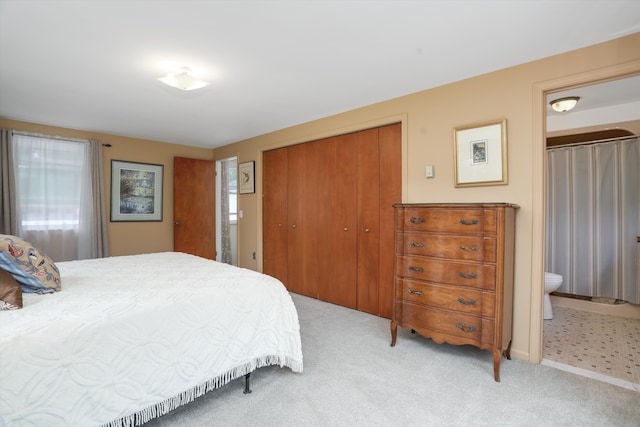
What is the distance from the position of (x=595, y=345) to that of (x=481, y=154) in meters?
1.88

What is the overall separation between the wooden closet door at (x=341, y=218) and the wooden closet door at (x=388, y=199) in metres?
0.36

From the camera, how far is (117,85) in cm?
289

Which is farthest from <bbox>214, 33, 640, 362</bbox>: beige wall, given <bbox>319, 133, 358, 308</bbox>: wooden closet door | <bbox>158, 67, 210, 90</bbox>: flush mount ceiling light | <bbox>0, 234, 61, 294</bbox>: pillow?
<bbox>0, 234, 61, 294</bbox>: pillow

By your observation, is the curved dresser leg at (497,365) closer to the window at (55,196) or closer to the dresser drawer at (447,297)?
the dresser drawer at (447,297)

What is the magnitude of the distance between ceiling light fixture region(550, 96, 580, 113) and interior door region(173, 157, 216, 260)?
5026 millimetres

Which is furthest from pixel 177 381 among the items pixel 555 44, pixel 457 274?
pixel 555 44

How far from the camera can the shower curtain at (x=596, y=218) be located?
348cm

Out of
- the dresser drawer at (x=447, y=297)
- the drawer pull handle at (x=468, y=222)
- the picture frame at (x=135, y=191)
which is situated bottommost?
the dresser drawer at (x=447, y=297)

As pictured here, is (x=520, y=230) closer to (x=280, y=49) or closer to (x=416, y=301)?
(x=416, y=301)

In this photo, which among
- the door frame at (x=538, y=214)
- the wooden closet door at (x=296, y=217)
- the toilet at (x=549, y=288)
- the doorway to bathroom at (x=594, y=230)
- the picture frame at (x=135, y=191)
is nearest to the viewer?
the door frame at (x=538, y=214)

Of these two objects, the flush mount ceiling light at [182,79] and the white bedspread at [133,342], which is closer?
the white bedspread at [133,342]

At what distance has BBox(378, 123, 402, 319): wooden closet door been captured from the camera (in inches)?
128

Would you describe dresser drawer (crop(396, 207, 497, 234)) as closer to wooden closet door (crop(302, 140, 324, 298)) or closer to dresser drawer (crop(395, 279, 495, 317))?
dresser drawer (crop(395, 279, 495, 317))

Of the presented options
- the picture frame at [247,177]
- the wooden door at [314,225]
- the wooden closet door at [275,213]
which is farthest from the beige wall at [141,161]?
the wooden door at [314,225]
